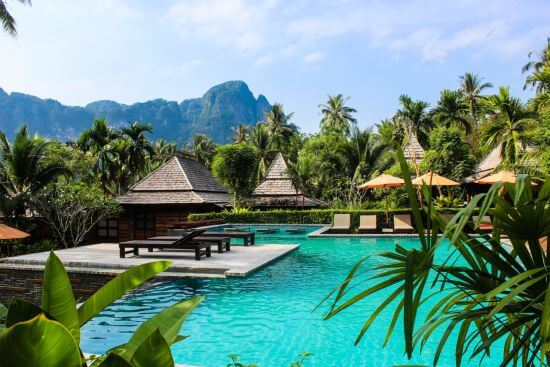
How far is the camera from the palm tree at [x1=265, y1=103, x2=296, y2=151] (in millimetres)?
55494

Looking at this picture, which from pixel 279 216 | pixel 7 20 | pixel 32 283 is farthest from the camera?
pixel 279 216

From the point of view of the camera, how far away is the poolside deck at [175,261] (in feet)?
33.9

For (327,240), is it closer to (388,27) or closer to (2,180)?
(388,27)

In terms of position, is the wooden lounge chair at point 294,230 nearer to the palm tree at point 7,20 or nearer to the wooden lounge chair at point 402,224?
the wooden lounge chair at point 402,224

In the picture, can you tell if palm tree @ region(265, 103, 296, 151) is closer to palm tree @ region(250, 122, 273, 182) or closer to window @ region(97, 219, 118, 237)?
palm tree @ region(250, 122, 273, 182)

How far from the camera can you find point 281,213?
24.7 m

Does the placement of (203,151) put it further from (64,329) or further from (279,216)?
(64,329)

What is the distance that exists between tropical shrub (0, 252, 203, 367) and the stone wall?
31.8ft

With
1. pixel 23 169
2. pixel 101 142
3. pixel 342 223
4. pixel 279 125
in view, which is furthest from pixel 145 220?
pixel 279 125

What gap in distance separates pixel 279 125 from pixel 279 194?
91.4ft

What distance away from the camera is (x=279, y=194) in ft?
97.5

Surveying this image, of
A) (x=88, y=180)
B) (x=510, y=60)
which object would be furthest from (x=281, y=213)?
(x=88, y=180)

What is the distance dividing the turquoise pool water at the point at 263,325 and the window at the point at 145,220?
56.9 ft

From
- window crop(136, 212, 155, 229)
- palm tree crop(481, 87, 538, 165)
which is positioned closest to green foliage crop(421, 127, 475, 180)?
palm tree crop(481, 87, 538, 165)
